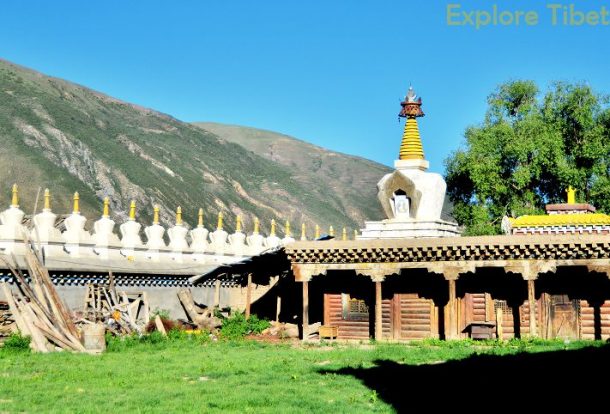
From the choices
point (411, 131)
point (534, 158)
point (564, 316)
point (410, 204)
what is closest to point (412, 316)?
point (564, 316)

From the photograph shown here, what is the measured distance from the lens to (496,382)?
18.3 m

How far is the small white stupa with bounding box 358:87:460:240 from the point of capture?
35.3 m

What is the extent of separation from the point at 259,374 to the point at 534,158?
3353 cm

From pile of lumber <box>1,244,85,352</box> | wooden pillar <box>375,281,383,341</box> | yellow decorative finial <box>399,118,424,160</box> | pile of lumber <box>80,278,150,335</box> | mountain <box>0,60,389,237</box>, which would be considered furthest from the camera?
mountain <box>0,60,389,237</box>

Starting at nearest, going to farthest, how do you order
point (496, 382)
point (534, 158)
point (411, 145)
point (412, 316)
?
point (496, 382) < point (412, 316) < point (411, 145) < point (534, 158)

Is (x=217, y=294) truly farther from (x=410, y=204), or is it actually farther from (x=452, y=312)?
(x=452, y=312)

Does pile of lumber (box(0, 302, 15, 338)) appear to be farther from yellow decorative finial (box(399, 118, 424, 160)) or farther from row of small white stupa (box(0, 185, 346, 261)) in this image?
yellow decorative finial (box(399, 118, 424, 160))

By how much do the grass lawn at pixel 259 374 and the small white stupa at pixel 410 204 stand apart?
323 inches

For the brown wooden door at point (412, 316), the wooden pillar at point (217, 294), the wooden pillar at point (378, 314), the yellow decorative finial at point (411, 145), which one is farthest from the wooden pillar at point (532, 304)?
the wooden pillar at point (217, 294)

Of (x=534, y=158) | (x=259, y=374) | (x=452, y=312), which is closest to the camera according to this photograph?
(x=259, y=374)

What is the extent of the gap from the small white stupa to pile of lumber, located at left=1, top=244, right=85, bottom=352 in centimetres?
1318

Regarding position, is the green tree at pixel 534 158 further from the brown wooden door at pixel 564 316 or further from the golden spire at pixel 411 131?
the brown wooden door at pixel 564 316

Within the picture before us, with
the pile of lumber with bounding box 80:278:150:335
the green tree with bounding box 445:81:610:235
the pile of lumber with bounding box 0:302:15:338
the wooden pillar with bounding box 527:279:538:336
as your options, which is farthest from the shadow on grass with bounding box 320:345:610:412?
the green tree with bounding box 445:81:610:235

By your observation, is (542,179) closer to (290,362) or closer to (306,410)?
(290,362)
